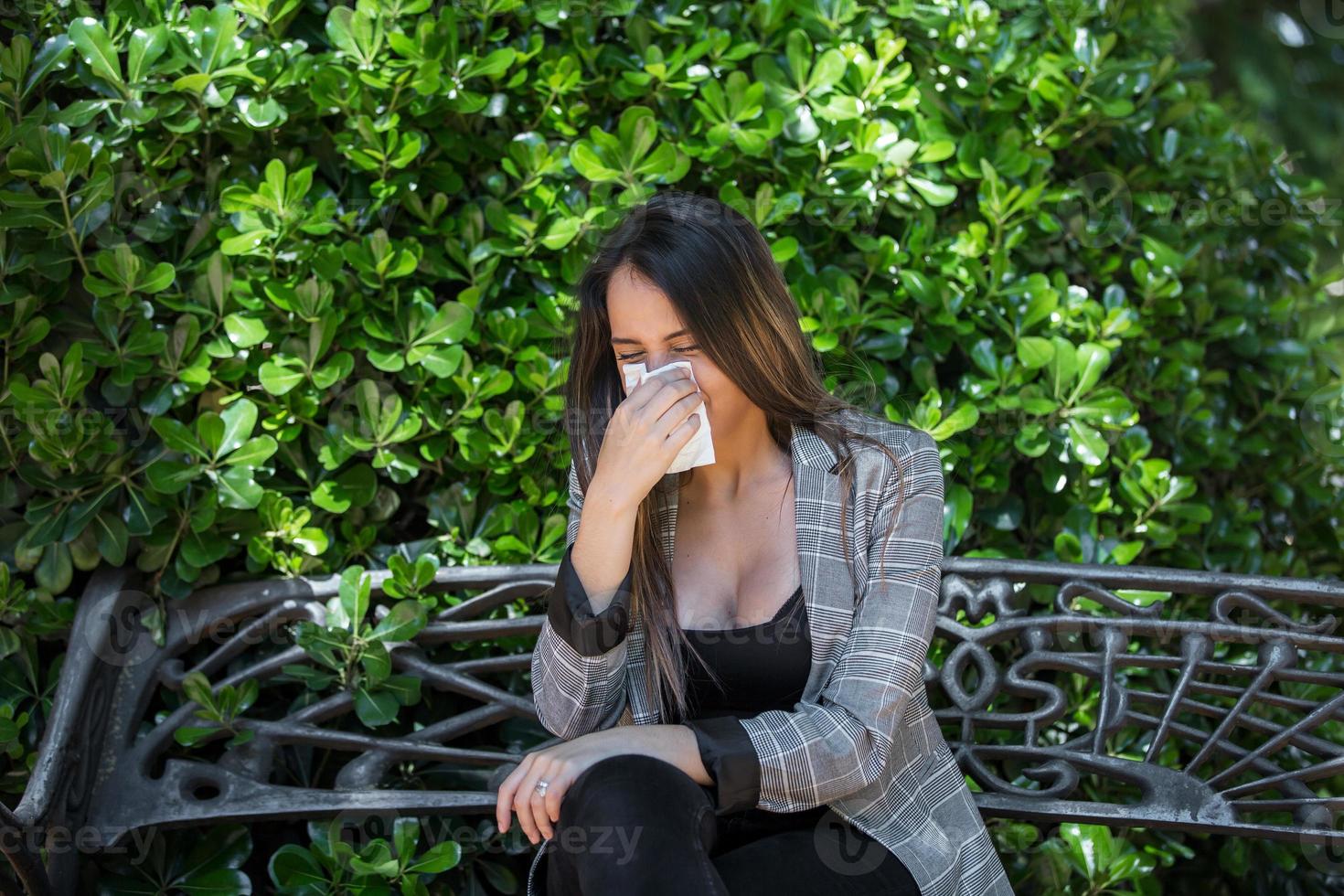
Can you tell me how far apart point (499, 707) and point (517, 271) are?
94 centimetres

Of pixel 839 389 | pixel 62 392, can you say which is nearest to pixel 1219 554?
pixel 839 389

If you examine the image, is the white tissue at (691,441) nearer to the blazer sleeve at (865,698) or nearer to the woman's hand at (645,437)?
the woman's hand at (645,437)

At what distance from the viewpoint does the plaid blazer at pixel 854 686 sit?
1.67 meters

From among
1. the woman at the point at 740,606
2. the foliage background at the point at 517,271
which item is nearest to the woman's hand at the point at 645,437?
the woman at the point at 740,606

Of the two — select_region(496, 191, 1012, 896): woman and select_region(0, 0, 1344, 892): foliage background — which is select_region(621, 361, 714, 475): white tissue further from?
select_region(0, 0, 1344, 892): foliage background

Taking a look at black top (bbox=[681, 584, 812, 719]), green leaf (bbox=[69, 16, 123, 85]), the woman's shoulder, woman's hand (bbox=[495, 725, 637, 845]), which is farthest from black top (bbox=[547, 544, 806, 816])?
green leaf (bbox=[69, 16, 123, 85])

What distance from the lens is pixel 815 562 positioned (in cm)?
190

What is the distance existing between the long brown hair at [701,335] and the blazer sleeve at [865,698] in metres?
0.08

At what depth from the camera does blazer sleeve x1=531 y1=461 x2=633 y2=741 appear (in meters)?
1.81

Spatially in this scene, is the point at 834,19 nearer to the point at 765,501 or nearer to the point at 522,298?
the point at 522,298

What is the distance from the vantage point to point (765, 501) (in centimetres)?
205

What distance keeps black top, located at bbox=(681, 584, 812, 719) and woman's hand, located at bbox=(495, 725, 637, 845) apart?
0.92 ft

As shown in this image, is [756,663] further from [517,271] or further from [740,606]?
[517,271]

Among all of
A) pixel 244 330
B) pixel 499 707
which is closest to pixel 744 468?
pixel 499 707
